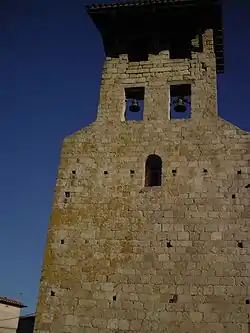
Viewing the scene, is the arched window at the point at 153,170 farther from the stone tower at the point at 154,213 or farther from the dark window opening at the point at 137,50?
the dark window opening at the point at 137,50

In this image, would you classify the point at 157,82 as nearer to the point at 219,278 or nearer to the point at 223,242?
the point at 223,242

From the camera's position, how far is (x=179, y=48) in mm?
12008

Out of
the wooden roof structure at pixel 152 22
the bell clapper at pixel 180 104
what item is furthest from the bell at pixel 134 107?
the wooden roof structure at pixel 152 22

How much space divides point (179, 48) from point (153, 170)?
4.43 metres

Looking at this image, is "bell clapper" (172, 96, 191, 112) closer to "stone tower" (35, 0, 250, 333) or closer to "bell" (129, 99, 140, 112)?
"stone tower" (35, 0, 250, 333)

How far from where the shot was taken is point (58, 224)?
914 centimetres

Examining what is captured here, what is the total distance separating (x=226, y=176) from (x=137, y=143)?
7.58 ft

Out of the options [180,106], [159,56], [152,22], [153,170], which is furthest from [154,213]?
[152,22]

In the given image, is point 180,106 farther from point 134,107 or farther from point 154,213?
point 154,213

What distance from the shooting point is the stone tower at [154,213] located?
788 cm

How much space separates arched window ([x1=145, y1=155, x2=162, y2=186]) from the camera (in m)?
9.55

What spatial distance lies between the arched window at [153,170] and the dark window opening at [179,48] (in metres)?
3.90

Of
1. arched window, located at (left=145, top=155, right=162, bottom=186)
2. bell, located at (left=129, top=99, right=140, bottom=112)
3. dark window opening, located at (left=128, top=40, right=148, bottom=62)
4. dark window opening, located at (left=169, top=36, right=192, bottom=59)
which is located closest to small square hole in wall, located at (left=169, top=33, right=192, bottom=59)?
dark window opening, located at (left=169, top=36, right=192, bottom=59)

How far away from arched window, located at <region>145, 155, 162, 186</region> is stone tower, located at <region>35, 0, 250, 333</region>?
0.03 metres
